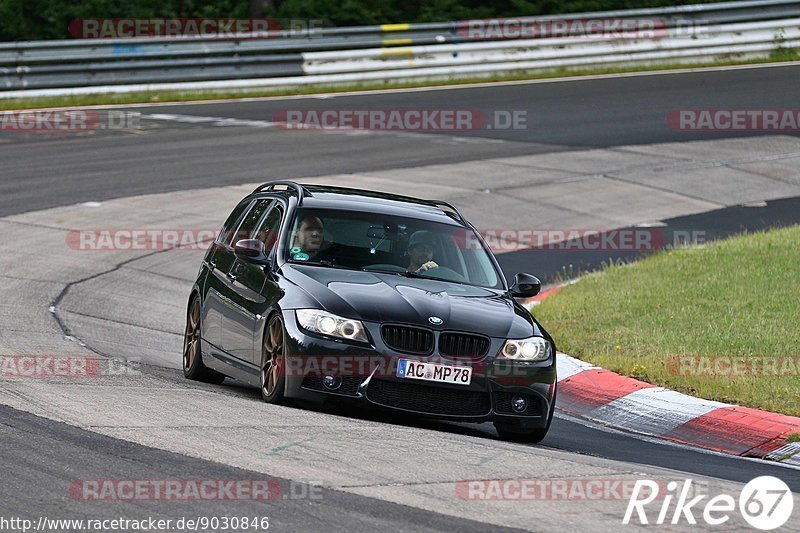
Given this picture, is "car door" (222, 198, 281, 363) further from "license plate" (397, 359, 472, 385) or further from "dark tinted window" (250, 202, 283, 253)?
Result: "license plate" (397, 359, 472, 385)

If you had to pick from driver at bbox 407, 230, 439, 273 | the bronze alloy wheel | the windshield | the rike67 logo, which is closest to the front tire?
the windshield

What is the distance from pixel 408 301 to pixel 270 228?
6.05ft

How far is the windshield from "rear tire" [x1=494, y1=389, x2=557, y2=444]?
1.26 m

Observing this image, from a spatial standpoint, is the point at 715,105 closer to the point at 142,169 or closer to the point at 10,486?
the point at 142,169

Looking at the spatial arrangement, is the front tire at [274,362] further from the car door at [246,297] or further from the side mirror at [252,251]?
the side mirror at [252,251]

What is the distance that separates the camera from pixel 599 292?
603 inches

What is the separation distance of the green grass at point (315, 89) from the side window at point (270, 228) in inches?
679

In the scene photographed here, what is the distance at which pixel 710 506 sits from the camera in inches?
276

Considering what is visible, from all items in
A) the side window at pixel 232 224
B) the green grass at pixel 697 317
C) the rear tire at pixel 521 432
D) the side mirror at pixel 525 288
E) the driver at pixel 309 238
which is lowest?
the green grass at pixel 697 317

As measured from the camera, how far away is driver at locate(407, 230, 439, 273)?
1043 centimetres

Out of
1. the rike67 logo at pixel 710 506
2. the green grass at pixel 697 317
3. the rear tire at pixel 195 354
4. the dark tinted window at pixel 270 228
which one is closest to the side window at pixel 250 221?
the dark tinted window at pixel 270 228

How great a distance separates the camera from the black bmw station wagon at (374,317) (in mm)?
9211

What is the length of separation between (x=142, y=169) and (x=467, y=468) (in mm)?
15467

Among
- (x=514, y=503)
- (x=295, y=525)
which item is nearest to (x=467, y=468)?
(x=514, y=503)
